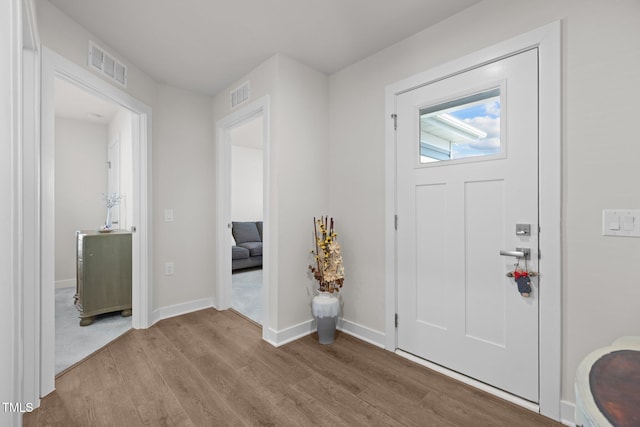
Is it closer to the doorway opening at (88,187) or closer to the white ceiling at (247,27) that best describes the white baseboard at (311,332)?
the doorway opening at (88,187)

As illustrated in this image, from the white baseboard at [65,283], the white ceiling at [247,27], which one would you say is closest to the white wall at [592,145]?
the white ceiling at [247,27]

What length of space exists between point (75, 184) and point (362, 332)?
4.75m

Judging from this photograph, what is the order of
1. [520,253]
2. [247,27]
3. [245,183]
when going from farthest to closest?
1. [245,183]
2. [247,27]
3. [520,253]

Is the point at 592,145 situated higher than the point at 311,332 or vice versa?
the point at 592,145

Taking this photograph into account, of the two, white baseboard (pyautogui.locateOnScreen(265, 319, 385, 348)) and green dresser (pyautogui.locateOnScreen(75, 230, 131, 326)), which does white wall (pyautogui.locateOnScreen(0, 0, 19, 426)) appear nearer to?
white baseboard (pyautogui.locateOnScreen(265, 319, 385, 348))

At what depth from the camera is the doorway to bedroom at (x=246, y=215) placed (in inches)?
164

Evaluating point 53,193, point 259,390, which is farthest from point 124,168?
→ point 259,390

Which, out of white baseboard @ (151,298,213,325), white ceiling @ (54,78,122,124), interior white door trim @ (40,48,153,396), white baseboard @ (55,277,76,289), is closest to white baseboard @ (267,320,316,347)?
white baseboard @ (151,298,213,325)

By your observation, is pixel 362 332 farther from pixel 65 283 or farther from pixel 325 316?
pixel 65 283

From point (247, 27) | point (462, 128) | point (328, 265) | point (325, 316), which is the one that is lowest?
point (325, 316)

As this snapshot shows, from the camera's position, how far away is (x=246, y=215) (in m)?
6.39

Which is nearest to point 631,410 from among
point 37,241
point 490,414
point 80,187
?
point 490,414

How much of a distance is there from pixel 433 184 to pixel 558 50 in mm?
975

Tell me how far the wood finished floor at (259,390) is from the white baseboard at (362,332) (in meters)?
0.07
